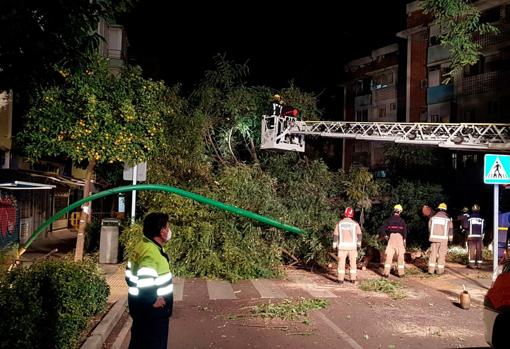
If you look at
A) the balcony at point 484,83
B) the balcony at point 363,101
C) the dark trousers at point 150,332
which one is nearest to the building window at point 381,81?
the balcony at point 363,101

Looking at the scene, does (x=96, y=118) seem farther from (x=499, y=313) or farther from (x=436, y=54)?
(x=436, y=54)

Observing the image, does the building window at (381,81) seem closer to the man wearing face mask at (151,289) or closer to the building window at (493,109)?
the building window at (493,109)

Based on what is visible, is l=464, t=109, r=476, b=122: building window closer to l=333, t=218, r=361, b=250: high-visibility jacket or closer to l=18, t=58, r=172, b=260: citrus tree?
l=333, t=218, r=361, b=250: high-visibility jacket

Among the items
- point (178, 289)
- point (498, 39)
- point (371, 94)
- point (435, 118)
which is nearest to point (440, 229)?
point (178, 289)

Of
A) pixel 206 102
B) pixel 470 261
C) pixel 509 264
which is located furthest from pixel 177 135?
pixel 509 264

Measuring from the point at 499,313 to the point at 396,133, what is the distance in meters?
13.4

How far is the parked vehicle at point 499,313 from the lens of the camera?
17.6 ft

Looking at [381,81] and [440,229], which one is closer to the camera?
[440,229]

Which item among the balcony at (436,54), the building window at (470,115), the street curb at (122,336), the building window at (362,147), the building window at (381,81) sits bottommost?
the street curb at (122,336)

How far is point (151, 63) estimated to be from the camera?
1656 inches

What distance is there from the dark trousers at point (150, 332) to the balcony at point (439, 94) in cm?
2860

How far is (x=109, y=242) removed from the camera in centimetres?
1334

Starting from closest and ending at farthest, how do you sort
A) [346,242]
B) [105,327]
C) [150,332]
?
[150,332]
[105,327]
[346,242]

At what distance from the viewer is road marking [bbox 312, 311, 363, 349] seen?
6832mm
